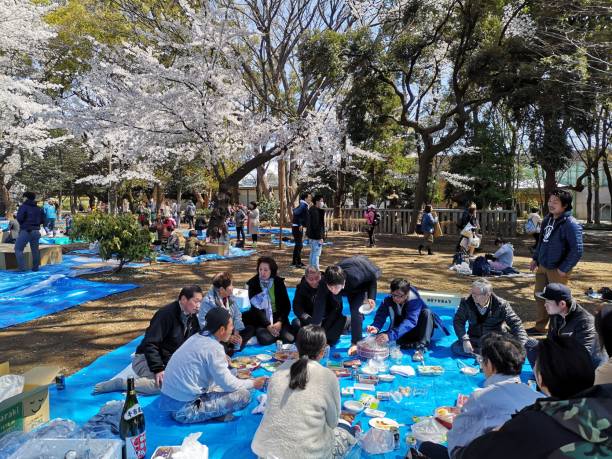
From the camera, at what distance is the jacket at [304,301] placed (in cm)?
471

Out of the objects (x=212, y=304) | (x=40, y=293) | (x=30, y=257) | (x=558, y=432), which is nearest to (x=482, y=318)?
(x=212, y=304)

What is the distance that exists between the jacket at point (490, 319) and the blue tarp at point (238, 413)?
0.31 m

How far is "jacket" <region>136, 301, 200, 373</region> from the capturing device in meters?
3.38

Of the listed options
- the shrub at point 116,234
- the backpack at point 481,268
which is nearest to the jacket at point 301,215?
the shrub at point 116,234

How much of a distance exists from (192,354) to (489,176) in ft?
63.9

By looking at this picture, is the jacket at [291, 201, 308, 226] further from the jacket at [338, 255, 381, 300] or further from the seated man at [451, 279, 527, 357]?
the seated man at [451, 279, 527, 357]

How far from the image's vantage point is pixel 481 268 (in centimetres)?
868

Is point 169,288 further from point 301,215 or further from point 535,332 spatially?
point 535,332

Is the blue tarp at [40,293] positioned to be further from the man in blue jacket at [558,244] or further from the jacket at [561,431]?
the man in blue jacket at [558,244]

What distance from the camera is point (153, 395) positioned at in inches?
137

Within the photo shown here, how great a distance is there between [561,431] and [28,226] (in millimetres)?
9700

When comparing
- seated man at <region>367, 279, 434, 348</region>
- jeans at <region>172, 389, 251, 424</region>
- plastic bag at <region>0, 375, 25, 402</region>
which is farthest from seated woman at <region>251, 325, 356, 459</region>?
seated man at <region>367, 279, 434, 348</region>

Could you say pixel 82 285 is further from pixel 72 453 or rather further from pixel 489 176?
pixel 489 176

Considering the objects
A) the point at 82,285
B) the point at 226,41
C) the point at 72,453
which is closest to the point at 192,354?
the point at 72,453
